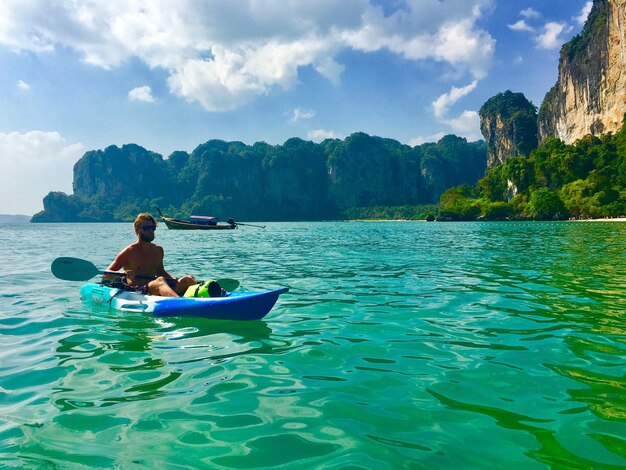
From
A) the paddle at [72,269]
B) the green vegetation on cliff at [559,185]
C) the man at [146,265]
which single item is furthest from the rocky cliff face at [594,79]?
the paddle at [72,269]

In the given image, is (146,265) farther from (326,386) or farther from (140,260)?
(326,386)

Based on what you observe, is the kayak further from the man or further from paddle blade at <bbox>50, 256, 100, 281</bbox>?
paddle blade at <bbox>50, 256, 100, 281</bbox>

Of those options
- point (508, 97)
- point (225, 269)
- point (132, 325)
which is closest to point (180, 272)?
point (225, 269)

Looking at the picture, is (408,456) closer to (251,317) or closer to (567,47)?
(251,317)

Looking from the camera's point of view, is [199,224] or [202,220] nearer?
[199,224]

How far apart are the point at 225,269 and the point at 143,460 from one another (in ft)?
42.4

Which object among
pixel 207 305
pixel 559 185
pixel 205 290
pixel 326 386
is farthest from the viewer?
pixel 559 185

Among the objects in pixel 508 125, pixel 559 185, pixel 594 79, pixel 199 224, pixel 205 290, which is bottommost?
pixel 205 290

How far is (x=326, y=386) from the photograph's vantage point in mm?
4445

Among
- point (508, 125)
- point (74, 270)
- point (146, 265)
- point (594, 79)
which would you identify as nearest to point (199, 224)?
point (74, 270)

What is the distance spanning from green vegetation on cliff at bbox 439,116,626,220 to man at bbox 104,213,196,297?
80.8 meters

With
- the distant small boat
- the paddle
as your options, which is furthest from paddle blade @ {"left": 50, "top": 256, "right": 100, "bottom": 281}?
the distant small boat

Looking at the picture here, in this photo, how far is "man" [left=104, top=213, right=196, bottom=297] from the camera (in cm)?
815

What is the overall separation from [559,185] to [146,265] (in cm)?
10142
